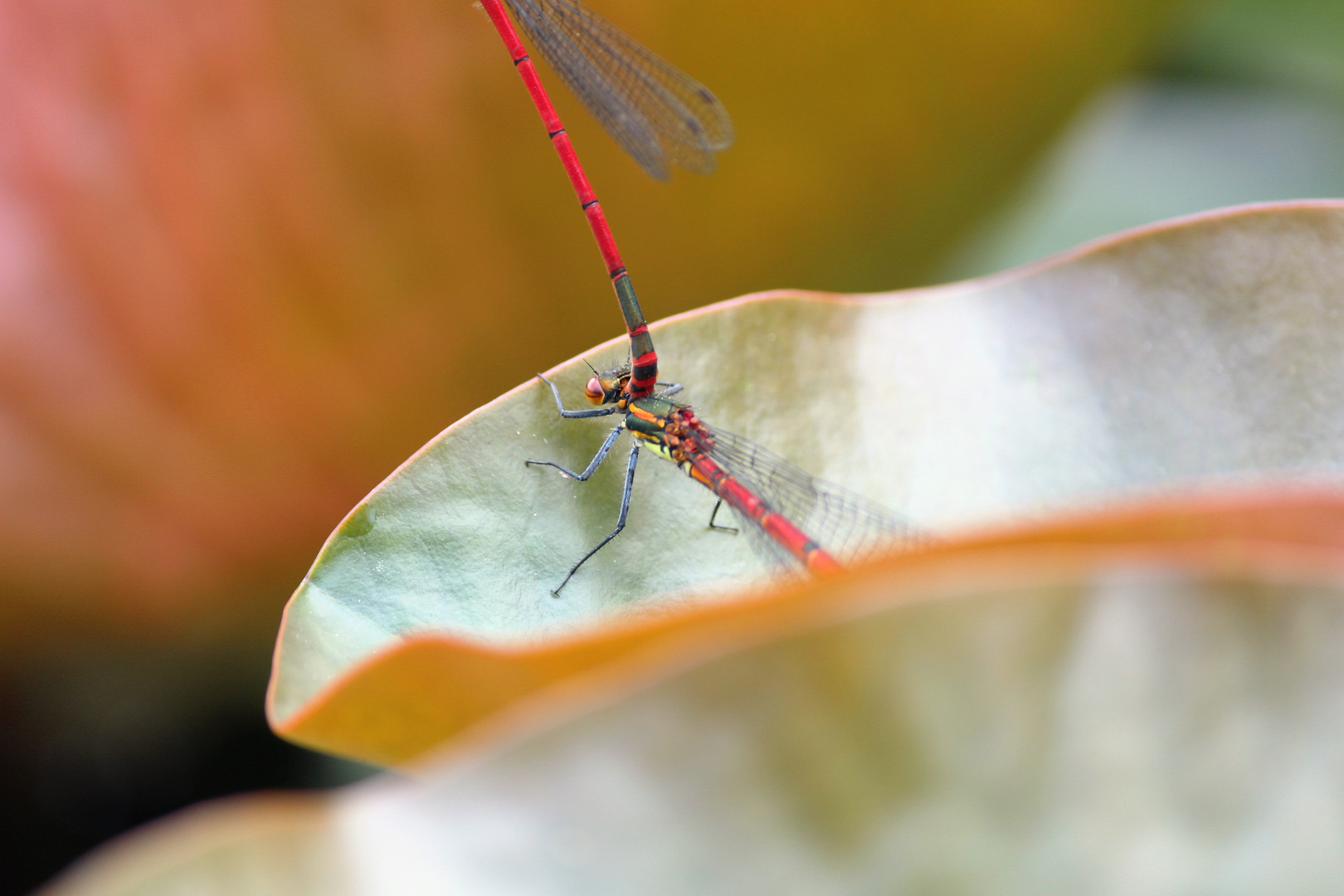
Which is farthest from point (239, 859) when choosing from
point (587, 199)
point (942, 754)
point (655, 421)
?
point (587, 199)

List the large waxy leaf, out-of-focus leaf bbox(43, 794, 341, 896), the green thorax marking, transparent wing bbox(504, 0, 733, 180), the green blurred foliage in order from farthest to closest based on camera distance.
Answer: the green blurred foliage < transparent wing bbox(504, 0, 733, 180) < the green thorax marking < the large waxy leaf < out-of-focus leaf bbox(43, 794, 341, 896)

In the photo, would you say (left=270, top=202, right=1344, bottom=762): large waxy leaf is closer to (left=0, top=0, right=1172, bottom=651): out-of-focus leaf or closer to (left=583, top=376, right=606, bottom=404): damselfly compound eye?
(left=583, top=376, right=606, bottom=404): damselfly compound eye

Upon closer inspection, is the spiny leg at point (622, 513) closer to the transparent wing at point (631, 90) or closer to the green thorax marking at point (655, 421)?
the green thorax marking at point (655, 421)

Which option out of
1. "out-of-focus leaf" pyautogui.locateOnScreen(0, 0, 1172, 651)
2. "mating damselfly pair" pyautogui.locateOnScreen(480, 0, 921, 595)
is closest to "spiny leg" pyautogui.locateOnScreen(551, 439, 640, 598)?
"mating damselfly pair" pyautogui.locateOnScreen(480, 0, 921, 595)

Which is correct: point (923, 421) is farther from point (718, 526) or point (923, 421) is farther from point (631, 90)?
point (631, 90)

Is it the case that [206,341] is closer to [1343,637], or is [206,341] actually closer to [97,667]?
[97,667]

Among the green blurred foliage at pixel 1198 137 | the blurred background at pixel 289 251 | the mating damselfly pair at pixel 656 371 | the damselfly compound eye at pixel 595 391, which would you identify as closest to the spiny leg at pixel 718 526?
the mating damselfly pair at pixel 656 371

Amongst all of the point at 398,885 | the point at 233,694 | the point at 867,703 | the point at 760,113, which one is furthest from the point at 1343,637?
the point at 233,694
